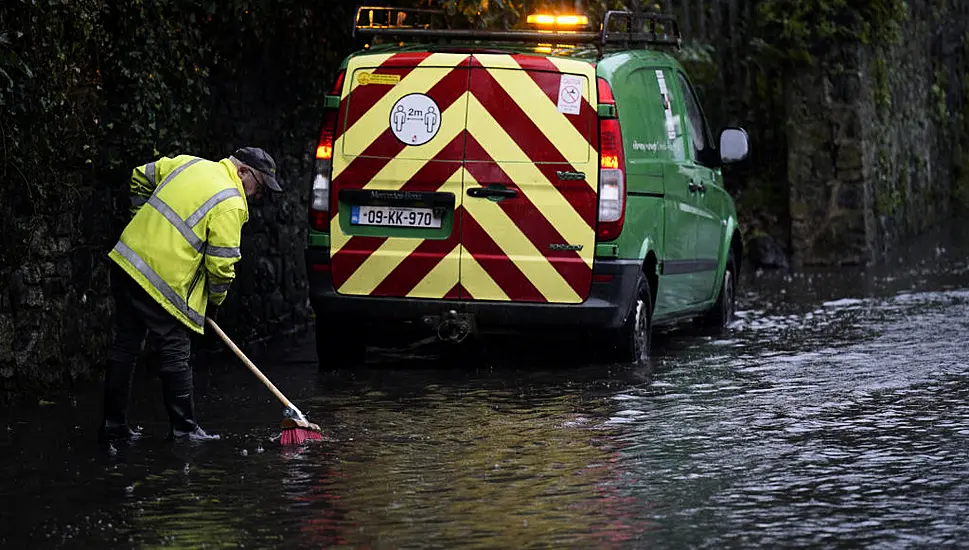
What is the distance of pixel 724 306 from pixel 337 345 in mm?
3804

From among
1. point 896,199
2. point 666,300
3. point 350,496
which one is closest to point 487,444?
point 350,496

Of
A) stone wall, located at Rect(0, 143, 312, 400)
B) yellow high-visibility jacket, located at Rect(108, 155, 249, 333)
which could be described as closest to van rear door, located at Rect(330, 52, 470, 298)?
stone wall, located at Rect(0, 143, 312, 400)

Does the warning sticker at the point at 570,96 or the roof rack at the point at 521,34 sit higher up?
the roof rack at the point at 521,34

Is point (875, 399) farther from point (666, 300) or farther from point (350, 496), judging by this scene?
point (350, 496)

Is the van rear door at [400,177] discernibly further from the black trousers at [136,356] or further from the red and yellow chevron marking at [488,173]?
the black trousers at [136,356]

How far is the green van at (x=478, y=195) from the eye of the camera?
11414mm

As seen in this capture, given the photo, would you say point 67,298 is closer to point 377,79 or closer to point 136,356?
point 136,356

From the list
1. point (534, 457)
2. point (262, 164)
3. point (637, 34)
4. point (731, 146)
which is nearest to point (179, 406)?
point (262, 164)

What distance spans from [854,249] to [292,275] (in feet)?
28.7

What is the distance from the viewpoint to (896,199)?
24516 millimetres

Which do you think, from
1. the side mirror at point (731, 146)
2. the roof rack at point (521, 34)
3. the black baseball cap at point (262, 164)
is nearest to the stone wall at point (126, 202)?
the roof rack at point (521, 34)

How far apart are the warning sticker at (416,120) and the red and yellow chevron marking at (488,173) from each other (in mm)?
34

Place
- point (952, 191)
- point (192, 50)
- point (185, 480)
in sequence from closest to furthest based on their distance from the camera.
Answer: point (185, 480) → point (192, 50) → point (952, 191)

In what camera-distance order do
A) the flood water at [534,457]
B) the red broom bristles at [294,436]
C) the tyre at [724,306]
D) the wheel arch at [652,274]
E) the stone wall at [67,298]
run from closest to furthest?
1. the flood water at [534,457]
2. the red broom bristles at [294,436]
3. the stone wall at [67,298]
4. the wheel arch at [652,274]
5. the tyre at [724,306]
